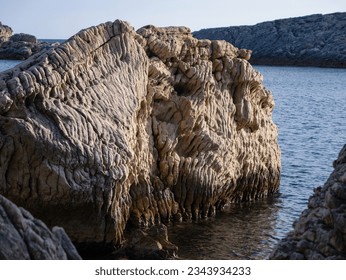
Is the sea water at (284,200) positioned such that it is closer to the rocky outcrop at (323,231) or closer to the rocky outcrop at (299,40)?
the rocky outcrop at (323,231)

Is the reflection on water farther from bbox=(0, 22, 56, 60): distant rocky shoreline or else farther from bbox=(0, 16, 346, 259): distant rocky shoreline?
bbox=(0, 22, 56, 60): distant rocky shoreline

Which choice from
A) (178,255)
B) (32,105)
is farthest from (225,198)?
(32,105)

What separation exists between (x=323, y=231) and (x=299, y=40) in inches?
4945

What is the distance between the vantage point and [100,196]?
1731cm

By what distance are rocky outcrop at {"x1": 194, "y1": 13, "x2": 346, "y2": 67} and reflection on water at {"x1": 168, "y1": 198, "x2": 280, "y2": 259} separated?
103744 millimetres

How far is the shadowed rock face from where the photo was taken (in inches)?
655

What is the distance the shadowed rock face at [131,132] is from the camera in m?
16.6

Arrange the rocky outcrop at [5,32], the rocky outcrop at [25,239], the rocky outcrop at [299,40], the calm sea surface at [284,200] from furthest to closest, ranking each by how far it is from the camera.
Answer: the rocky outcrop at [299,40] → the rocky outcrop at [5,32] → the calm sea surface at [284,200] → the rocky outcrop at [25,239]

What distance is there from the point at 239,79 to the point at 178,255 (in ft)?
25.4

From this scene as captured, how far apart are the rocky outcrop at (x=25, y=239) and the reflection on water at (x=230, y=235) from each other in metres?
8.99

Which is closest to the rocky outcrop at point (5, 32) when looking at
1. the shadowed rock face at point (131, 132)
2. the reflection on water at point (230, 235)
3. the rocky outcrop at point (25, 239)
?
the shadowed rock face at point (131, 132)

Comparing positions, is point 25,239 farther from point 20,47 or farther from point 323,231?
point 20,47

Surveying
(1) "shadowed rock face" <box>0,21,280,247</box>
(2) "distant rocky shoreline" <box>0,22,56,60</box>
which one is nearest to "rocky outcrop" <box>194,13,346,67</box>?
(2) "distant rocky shoreline" <box>0,22,56,60</box>

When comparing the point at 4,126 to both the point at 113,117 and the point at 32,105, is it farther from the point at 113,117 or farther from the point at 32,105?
the point at 113,117
